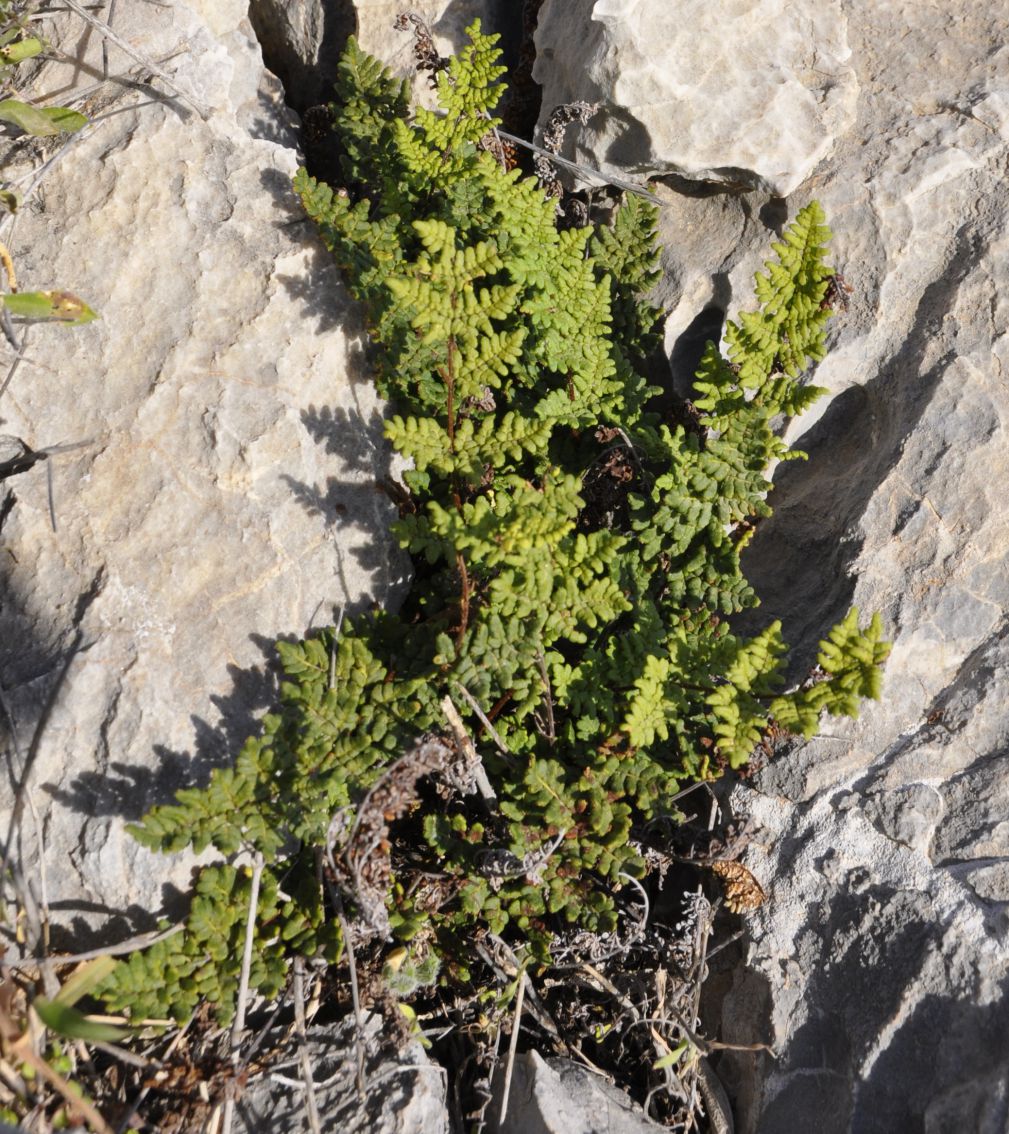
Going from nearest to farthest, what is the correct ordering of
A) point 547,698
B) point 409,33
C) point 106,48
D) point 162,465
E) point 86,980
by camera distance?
point 86,980, point 547,698, point 162,465, point 106,48, point 409,33

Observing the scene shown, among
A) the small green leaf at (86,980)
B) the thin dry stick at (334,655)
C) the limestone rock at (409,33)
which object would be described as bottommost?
the small green leaf at (86,980)

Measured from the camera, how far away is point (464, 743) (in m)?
3.52

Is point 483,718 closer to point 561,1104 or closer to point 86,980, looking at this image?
point 561,1104

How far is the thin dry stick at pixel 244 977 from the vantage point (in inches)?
130

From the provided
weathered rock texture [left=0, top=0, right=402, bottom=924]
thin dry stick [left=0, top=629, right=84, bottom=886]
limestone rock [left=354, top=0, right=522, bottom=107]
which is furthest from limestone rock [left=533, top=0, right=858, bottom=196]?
thin dry stick [left=0, top=629, right=84, bottom=886]

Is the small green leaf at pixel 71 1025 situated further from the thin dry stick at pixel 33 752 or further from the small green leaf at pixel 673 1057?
the small green leaf at pixel 673 1057

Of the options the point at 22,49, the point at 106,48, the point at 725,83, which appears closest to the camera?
the point at 725,83

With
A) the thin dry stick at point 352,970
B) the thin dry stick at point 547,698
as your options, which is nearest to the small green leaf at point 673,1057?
the thin dry stick at point 352,970

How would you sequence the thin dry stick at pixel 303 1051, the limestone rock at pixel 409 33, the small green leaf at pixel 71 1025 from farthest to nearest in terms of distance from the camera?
the limestone rock at pixel 409 33 < the thin dry stick at pixel 303 1051 < the small green leaf at pixel 71 1025

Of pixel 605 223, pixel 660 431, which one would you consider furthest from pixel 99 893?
pixel 605 223

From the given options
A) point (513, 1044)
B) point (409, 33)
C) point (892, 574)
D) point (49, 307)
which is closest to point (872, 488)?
point (892, 574)

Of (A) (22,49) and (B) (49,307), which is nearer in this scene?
(B) (49,307)

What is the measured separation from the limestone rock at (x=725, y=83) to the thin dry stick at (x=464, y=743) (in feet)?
7.79

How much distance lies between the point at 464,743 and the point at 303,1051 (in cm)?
114
